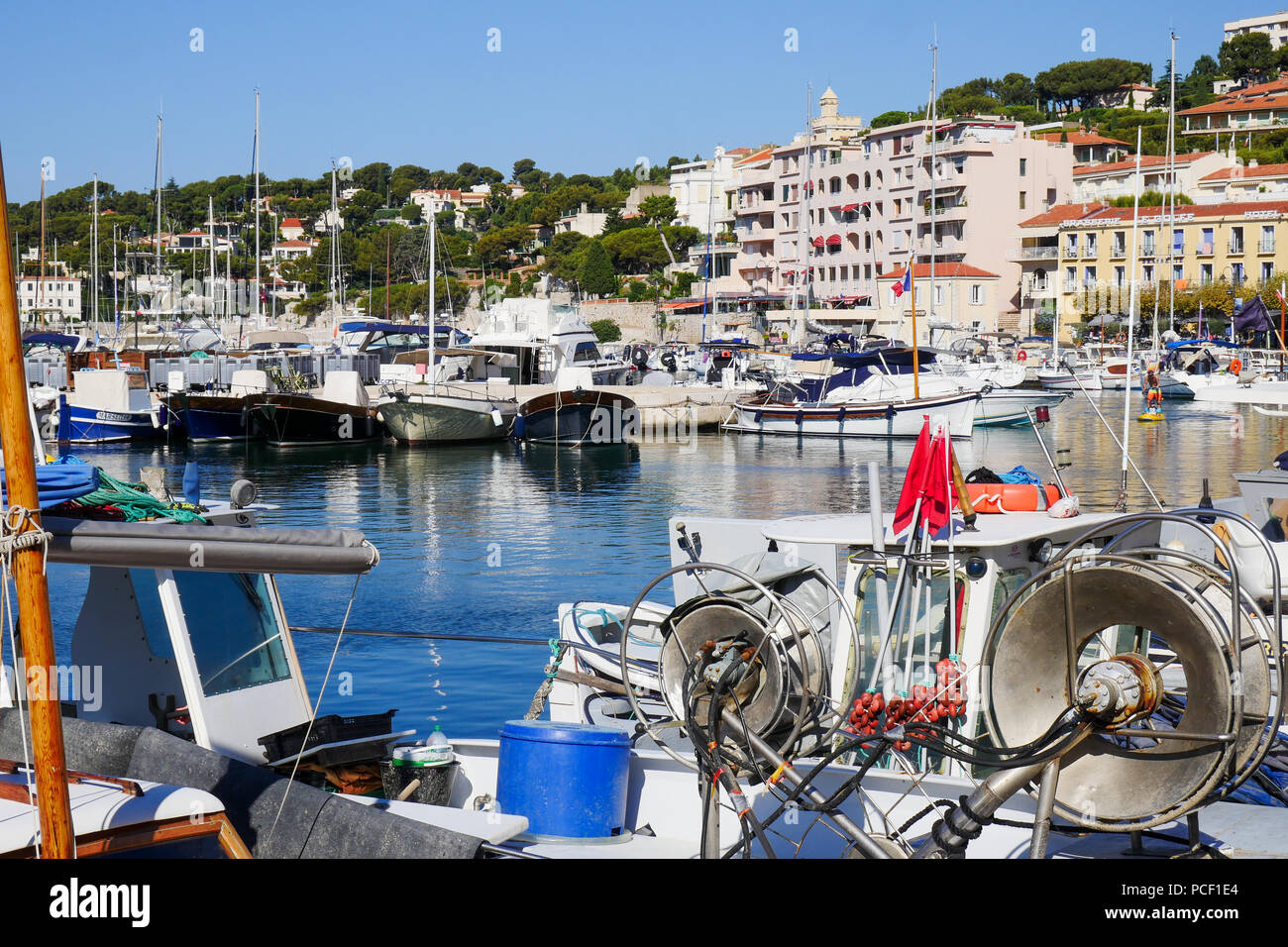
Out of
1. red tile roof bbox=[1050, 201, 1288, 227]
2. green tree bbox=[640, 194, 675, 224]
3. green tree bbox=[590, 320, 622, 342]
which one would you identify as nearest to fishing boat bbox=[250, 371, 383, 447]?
green tree bbox=[590, 320, 622, 342]

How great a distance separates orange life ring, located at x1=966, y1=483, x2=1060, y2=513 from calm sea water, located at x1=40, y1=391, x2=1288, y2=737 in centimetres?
643

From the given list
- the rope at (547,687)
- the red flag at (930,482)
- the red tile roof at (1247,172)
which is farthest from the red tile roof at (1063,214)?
the red flag at (930,482)

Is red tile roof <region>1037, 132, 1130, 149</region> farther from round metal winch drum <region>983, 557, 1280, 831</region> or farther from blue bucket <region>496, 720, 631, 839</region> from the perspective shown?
round metal winch drum <region>983, 557, 1280, 831</region>

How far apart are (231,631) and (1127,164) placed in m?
92.5

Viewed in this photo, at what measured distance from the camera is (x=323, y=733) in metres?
8.02

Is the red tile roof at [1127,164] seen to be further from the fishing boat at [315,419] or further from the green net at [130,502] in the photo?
the green net at [130,502]

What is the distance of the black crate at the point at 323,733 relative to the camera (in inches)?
307

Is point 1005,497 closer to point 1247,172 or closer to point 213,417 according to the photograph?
point 213,417

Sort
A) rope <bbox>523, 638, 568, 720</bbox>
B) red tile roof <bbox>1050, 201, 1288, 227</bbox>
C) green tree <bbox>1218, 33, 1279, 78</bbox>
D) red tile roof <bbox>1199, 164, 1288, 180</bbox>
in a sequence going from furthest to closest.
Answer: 1. green tree <bbox>1218, 33, 1279, 78</bbox>
2. red tile roof <bbox>1199, 164, 1288, 180</bbox>
3. red tile roof <bbox>1050, 201, 1288, 227</bbox>
4. rope <bbox>523, 638, 568, 720</bbox>

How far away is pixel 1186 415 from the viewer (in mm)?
53219

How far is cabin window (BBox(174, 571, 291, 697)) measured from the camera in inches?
315
